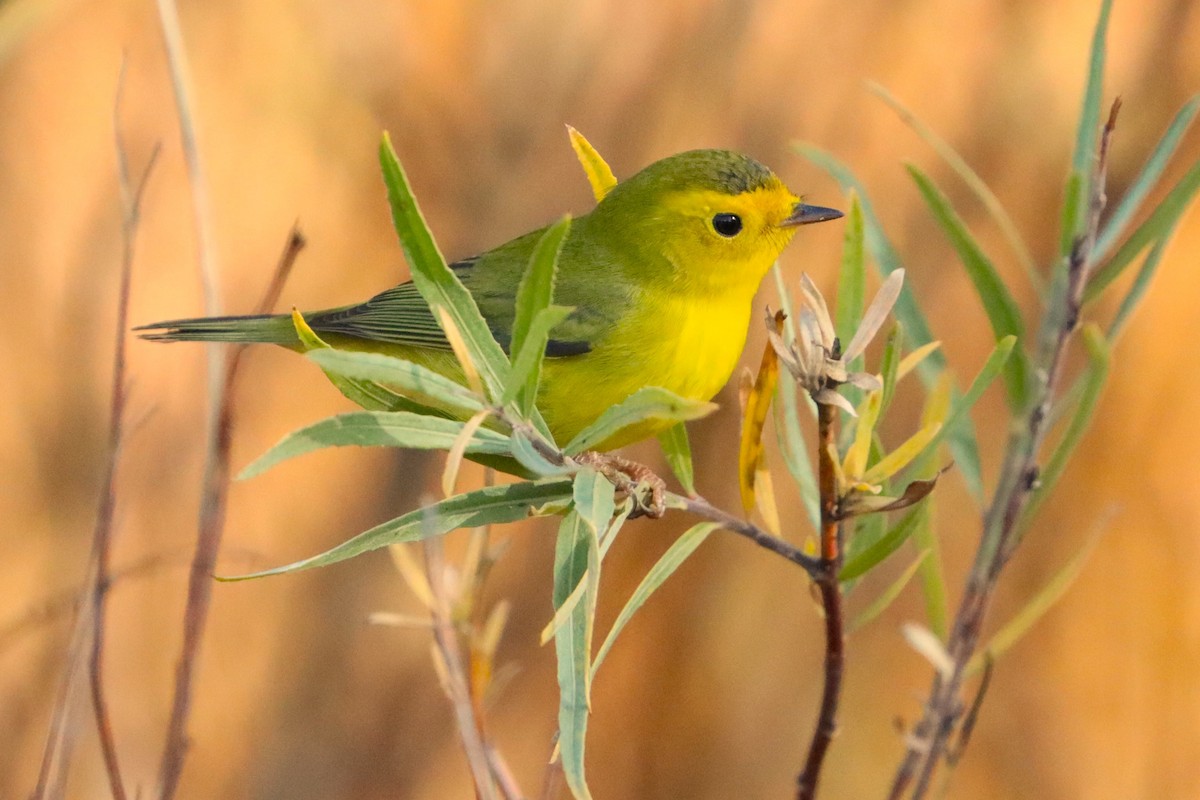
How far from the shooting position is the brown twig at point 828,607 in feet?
1.83

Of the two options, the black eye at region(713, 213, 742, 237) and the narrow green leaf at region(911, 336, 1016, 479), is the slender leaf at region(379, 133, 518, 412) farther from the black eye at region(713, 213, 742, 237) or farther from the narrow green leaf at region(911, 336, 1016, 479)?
the black eye at region(713, 213, 742, 237)

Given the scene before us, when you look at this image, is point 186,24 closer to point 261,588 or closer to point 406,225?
point 261,588

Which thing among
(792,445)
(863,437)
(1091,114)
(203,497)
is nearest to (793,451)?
(792,445)

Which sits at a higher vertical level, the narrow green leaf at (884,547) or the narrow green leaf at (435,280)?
the narrow green leaf at (435,280)

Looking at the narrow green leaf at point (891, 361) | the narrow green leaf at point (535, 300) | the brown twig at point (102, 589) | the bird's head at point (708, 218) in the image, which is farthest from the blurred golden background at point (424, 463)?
the narrow green leaf at point (535, 300)

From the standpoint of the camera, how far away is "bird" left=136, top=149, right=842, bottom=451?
1.03 m

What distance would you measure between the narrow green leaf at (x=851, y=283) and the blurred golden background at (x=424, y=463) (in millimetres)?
757

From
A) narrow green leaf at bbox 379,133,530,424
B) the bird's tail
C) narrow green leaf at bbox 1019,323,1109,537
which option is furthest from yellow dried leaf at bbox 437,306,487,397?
the bird's tail

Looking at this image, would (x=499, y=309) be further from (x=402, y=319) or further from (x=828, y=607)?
(x=828, y=607)

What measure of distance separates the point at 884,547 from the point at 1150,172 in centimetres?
33

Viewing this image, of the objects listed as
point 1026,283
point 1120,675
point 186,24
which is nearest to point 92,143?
point 186,24

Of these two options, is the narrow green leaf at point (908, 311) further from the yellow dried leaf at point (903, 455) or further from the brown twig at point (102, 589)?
the brown twig at point (102, 589)

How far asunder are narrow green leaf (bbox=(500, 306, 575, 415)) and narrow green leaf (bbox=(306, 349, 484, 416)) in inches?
1.1

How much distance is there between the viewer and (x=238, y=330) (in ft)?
3.57
